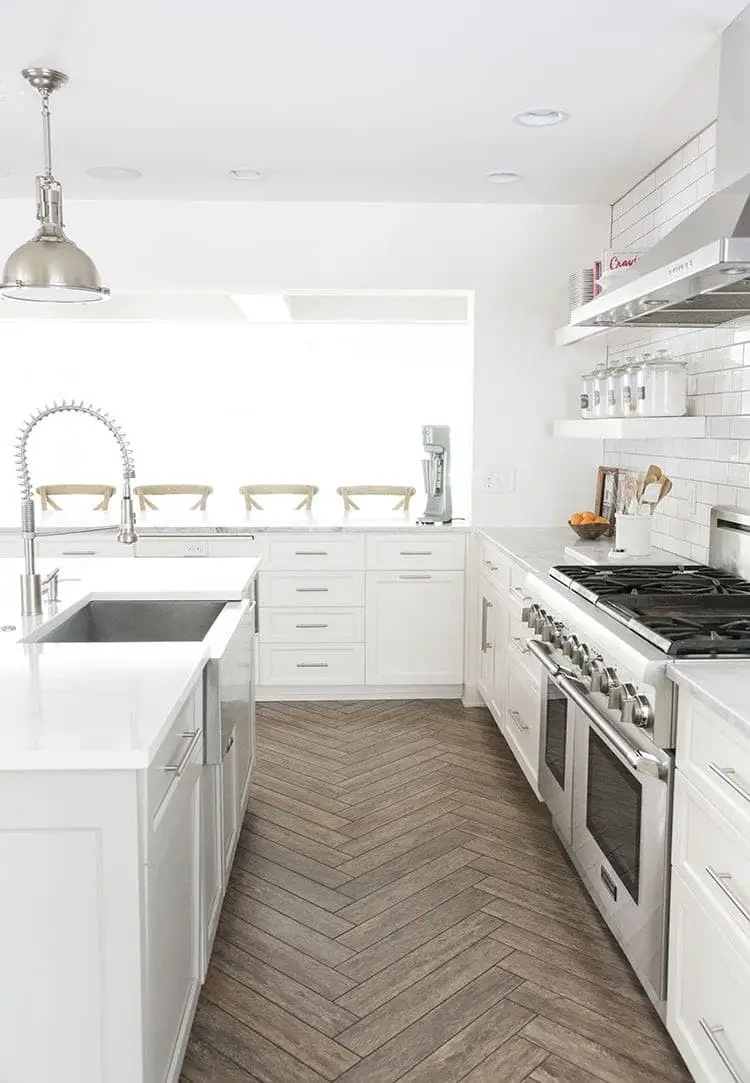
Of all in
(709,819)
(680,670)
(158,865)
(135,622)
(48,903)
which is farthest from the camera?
(135,622)

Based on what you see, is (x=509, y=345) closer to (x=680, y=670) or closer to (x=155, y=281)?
(x=155, y=281)

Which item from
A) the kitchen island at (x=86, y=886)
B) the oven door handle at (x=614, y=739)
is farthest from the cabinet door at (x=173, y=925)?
the oven door handle at (x=614, y=739)

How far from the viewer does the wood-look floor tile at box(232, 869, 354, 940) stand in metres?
2.79

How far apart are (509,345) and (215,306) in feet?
8.03

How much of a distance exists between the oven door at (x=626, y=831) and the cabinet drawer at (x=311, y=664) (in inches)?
88.7

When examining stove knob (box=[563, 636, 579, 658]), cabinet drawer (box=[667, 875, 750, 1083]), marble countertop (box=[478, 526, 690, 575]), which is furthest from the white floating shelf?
cabinet drawer (box=[667, 875, 750, 1083])

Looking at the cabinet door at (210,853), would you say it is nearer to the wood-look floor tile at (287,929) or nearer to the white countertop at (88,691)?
the wood-look floor tile at (287,929)

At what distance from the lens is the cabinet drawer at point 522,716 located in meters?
3.48

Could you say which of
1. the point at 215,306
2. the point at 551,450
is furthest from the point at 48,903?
the point at 215,306

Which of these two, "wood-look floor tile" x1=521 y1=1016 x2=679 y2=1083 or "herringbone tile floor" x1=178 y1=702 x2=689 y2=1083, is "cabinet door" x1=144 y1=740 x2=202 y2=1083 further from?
"wood-look floor tile" x1=521 y1=1016 x2=679 y2=1083

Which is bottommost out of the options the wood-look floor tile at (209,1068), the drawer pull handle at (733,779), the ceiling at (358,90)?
the wood-look floor tile at (209,1068)

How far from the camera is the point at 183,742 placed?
80.3 inches

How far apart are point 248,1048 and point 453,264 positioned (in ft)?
12.4

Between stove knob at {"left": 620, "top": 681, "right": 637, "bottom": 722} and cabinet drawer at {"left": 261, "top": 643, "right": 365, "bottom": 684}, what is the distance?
2805mm
